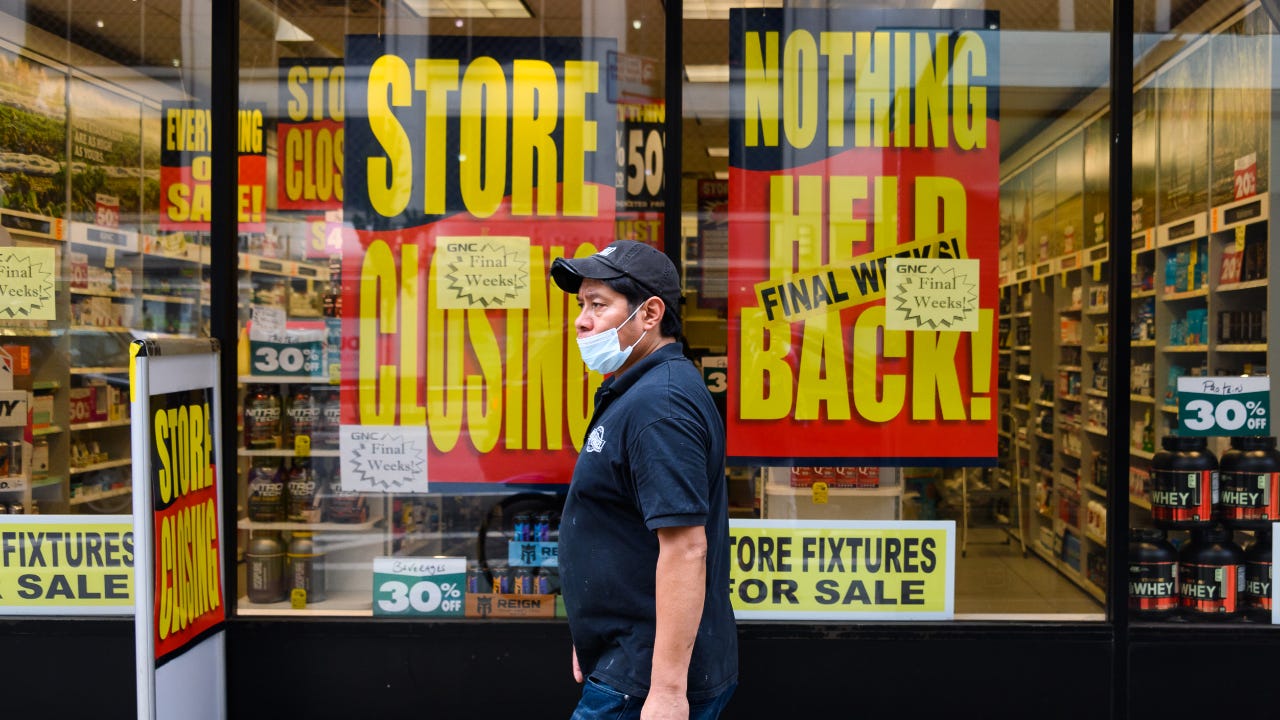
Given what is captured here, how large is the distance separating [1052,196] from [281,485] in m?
4.00

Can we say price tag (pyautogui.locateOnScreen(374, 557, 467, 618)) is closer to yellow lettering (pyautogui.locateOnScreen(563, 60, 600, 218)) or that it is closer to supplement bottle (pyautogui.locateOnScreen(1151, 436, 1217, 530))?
yellow lettering (pyautogui.locateOnScreen(563, 60, 600, 218))

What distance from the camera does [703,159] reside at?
14.5ft

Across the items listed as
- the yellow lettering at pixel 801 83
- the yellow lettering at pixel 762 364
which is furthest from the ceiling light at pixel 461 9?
the yellow lettering at pixel 762 364

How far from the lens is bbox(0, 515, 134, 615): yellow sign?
14.4 ft

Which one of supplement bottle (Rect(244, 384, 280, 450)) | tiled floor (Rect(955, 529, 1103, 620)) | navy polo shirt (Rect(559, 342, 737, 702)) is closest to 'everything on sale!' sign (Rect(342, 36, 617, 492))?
supplement bottle (Rect(244, 384, 280, 450))

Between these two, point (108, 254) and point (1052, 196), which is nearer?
point (108, 254)

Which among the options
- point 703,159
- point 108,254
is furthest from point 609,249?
point 108,254

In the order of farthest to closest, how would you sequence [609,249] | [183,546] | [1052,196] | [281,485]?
[1052,196] → [281,485] → [183,546] → [609,249]

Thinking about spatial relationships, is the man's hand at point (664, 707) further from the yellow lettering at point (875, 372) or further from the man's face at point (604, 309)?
the yellow lettering at point (875, 372)

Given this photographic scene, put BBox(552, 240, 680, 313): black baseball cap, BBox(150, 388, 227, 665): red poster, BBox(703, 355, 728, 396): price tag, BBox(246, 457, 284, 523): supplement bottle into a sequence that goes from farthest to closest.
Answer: BBox(246, 457, 284, 523): supplement bottle → BBox(703, 355, 728, 396): price tag → BBox(150, 388, 227, 665): red poster → BBox(552, 240, 680, 313): black baseball cap

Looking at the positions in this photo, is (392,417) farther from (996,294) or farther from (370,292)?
(996,294)

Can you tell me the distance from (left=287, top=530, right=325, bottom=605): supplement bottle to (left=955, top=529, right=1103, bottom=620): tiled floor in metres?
2.81

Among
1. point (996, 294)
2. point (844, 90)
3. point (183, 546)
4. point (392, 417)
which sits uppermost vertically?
point (844, 90)

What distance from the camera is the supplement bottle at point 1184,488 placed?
4.43 m
